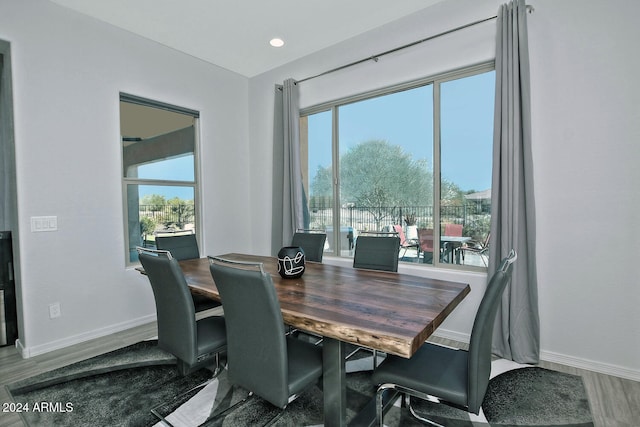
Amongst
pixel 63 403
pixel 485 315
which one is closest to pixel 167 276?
pixel 63 403

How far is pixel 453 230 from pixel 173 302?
98.4 inches

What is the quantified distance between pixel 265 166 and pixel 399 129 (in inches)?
77.7

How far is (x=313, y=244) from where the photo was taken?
10.1 ft

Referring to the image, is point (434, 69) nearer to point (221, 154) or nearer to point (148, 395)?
point (221, 154)

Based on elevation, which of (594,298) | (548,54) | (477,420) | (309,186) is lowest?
(477,420)

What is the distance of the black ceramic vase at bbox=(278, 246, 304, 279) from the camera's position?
7.14 feet

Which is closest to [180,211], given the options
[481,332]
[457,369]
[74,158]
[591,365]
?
[74,158]

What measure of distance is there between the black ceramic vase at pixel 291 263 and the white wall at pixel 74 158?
6.91 ft

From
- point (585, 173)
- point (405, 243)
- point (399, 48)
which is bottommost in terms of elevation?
point (405, 243)

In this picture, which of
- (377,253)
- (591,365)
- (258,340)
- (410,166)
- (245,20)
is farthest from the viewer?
(410,166)

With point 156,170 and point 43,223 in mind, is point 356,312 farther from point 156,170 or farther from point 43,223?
point 156,170

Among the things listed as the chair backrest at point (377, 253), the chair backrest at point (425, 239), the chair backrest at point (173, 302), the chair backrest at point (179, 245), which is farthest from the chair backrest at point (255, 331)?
the chair backrest at point (425, 239)

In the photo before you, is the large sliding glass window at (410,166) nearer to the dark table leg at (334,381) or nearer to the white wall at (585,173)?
the white wall at (585,173)

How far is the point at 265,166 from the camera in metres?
4.52
